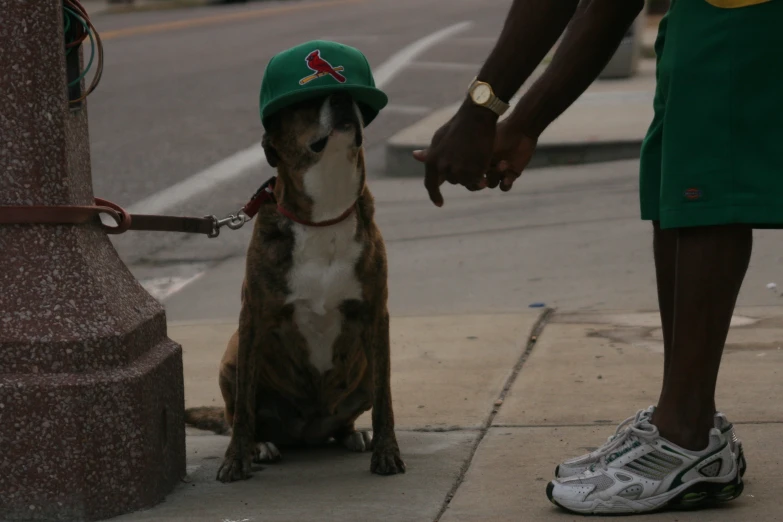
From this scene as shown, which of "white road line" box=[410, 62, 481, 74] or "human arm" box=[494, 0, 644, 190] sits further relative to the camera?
"white road line" box=[410, 62, 481, 74]

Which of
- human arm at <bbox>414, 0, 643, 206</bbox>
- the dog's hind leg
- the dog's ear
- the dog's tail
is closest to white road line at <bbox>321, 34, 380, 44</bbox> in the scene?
the dog's tail

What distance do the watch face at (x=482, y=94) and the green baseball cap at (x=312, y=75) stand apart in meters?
0.48

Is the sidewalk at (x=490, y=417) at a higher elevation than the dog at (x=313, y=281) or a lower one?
lower

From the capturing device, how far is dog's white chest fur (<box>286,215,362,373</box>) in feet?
12.9

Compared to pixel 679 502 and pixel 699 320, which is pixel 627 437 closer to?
pixel 679 502

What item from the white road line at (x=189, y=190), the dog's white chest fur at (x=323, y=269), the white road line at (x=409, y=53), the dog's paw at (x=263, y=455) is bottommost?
the white road line at (x=189, y=190)

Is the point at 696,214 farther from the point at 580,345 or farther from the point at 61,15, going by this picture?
the point at 580,345

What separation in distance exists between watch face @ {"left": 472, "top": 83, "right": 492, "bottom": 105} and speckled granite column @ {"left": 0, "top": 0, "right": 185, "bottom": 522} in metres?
1.12

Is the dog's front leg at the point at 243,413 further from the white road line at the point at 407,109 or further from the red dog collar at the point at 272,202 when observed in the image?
the white road line at the point at 407,109

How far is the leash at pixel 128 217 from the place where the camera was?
3.46 m

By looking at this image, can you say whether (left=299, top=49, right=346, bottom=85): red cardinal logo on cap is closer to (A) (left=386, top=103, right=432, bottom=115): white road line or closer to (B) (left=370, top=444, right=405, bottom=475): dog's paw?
(B) (left=370, top=444, right=405, bottom=475): dog's paw

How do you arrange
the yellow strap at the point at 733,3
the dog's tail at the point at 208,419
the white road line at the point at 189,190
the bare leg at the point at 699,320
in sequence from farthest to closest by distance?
the white road line at the point at 189,190 < the dog's tail at the point at 208,419 < the bare leg at the point at 699,320 < the yellow strap at the point at 733,3

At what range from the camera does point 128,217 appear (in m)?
3.82

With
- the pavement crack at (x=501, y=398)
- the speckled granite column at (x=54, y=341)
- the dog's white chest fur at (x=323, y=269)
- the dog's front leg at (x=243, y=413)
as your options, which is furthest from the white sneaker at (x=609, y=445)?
the speckled granite column at (x=54, y=341)
